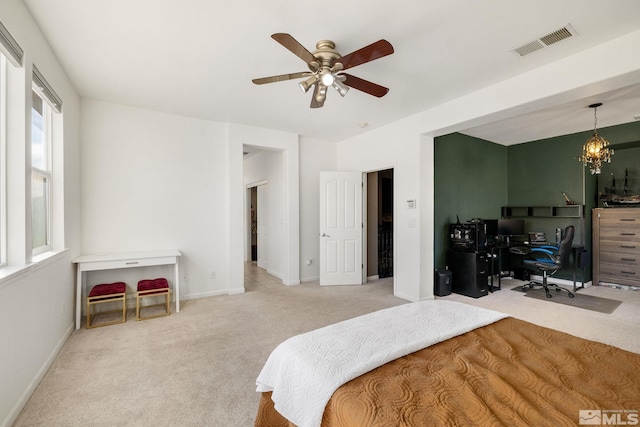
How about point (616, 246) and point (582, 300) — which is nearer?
point (582, 300)

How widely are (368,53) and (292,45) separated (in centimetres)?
55

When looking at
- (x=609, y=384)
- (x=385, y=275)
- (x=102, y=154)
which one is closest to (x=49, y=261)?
(x=102, y=154)

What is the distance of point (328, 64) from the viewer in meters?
2.28

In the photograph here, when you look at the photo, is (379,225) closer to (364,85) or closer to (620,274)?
(364,85)

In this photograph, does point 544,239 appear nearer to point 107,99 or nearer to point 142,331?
point 142,331

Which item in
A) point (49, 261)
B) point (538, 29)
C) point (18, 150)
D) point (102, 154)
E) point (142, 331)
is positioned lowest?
point (142, 331)

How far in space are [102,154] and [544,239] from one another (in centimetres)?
750

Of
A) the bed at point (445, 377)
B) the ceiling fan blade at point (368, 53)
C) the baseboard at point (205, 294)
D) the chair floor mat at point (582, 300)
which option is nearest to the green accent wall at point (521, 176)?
the chair floor mat at point (582, 300)

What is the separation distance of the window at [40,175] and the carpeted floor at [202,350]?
1106 mm

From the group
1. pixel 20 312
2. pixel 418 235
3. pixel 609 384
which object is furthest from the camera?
pixel 418 235

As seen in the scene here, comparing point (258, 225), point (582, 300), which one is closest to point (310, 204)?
point (258, 225)

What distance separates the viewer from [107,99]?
3705 mm

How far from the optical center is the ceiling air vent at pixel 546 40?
7.38ft

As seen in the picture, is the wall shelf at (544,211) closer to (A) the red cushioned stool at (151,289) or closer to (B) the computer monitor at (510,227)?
(B) the computer monitor at (510,227)
